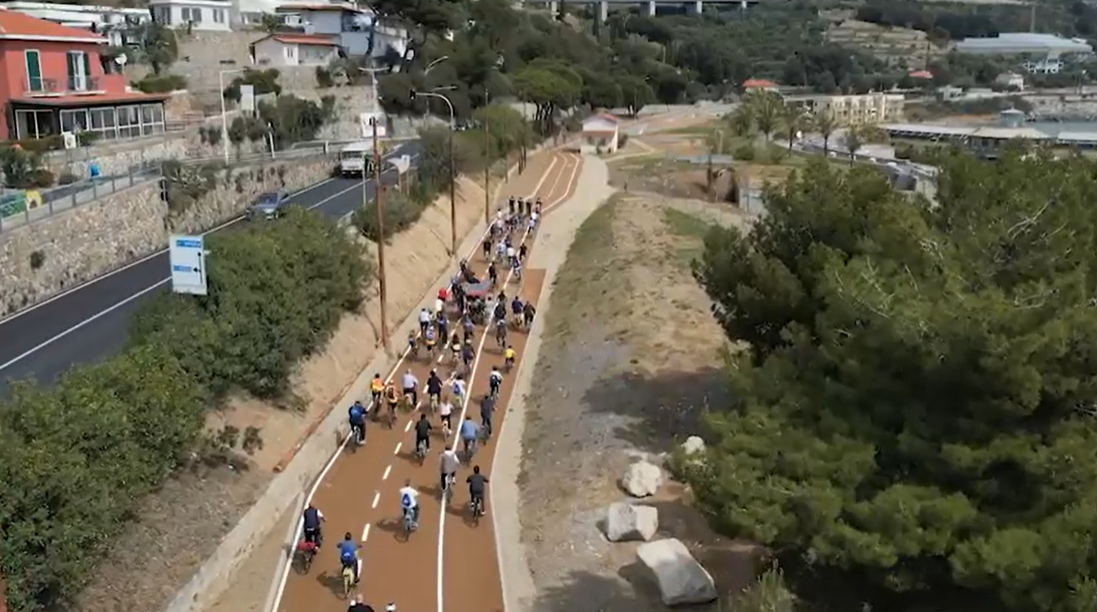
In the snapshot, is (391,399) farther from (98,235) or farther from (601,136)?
(601,136)

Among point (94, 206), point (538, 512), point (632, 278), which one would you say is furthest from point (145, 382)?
point (632, 278)

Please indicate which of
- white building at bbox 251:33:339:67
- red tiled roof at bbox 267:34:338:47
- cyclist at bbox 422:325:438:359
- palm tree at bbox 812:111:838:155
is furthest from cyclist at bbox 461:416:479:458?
palm tree at bbox 812:111:838:155

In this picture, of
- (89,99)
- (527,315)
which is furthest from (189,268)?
(89,99)

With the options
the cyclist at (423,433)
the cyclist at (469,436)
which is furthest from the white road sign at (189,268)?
the cyclist at (469,436)

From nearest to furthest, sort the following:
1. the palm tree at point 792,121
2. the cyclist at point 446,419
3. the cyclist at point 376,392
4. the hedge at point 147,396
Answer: the hedge at point 147,396 → the cyclist at point 446,419 → the cyclist at point 376,392 → the palm tree at point 792,121

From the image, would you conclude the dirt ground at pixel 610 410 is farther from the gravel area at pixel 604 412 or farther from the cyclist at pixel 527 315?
the cyclist at pixel 527 315

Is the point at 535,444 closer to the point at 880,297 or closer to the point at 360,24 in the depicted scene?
the point at 880,297
